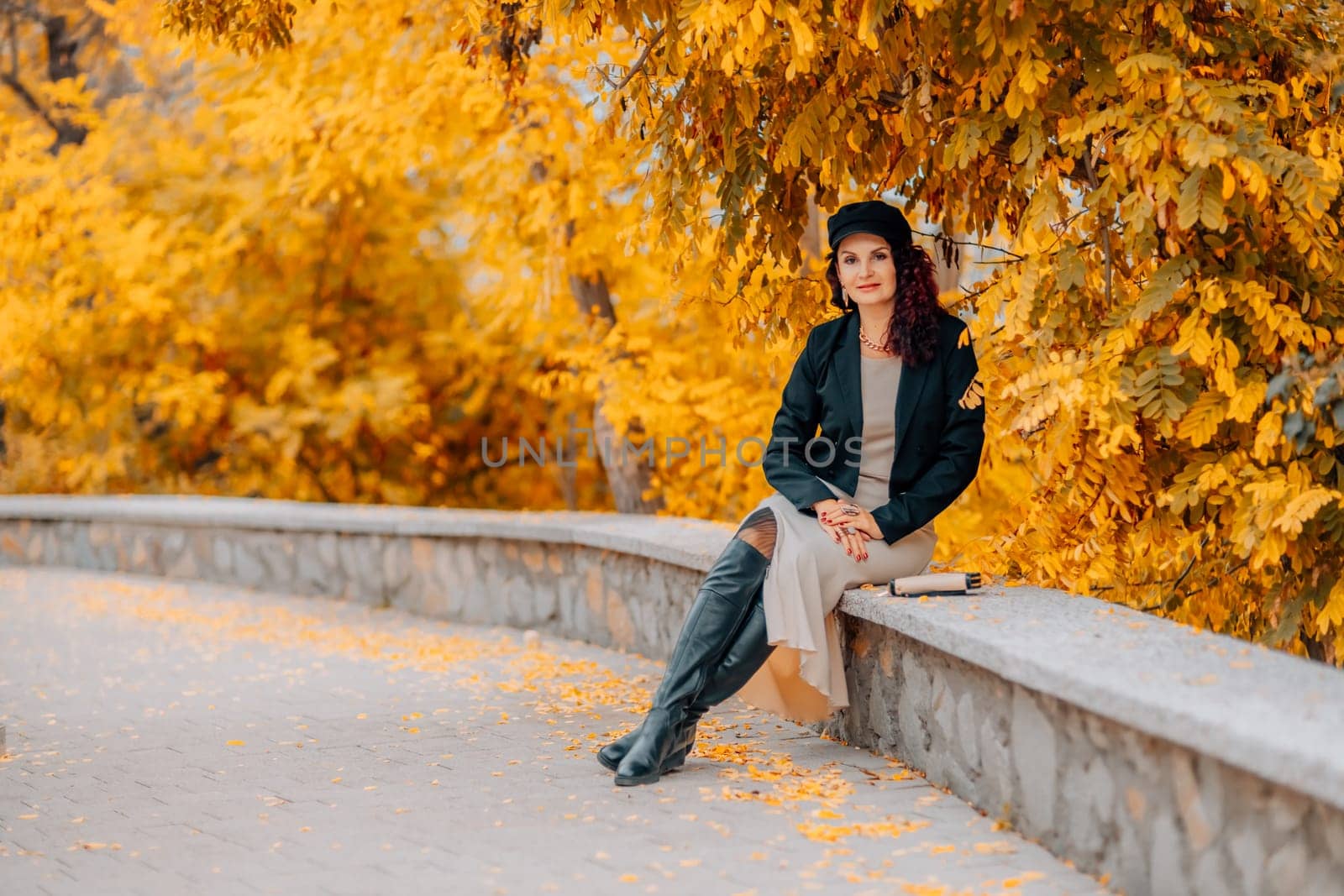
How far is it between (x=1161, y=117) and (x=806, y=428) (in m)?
1.38

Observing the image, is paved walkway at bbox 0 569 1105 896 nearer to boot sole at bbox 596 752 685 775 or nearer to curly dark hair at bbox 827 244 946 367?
boot sole at bbox 596 752 685 775

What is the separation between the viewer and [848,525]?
4.06 metres

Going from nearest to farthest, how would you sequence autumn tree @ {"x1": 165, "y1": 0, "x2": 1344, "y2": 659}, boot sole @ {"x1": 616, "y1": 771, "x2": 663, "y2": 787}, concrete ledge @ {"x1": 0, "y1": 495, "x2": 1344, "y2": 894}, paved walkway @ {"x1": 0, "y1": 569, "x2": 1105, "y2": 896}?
concrete ledge @ {"x1": 0, "y1": 495, "x2": 1344, "y2": 894} → paved walkway @ {"x1": 0, "y1": 569, "x2": 1105, "y2": 896} → autumn tree @ {"x1": 165, "y1": 0, "x2": 1344, "y2": 659} → boot sole @ {"x1": 616, "y1": 771, "x2": 663, "y2": 787}

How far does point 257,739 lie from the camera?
4.64 meters

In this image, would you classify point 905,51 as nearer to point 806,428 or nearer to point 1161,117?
point 1161,117

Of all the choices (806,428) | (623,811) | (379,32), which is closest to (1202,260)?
(806,428)

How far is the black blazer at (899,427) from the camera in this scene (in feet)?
13.3

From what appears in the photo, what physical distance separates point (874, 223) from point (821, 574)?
40.6 inches

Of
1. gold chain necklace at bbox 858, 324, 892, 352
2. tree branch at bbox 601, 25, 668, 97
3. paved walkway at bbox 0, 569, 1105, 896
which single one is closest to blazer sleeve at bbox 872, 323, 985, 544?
gold chain necklace at bbox 858, 324, 892, 352

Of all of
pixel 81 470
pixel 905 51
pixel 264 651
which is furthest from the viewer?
pixel 81 470

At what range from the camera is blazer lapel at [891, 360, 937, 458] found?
4125mm

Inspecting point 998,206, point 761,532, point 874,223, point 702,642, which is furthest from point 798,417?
point 998,206

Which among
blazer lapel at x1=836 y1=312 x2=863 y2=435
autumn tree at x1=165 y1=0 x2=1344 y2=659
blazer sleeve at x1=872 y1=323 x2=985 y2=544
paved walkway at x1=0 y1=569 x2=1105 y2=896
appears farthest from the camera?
blazer lapel at x1=836 y1=312 x2=863 y2=435

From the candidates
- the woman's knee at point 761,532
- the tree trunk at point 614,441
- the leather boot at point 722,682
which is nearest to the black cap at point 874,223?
the woman's knee at point 761,532
